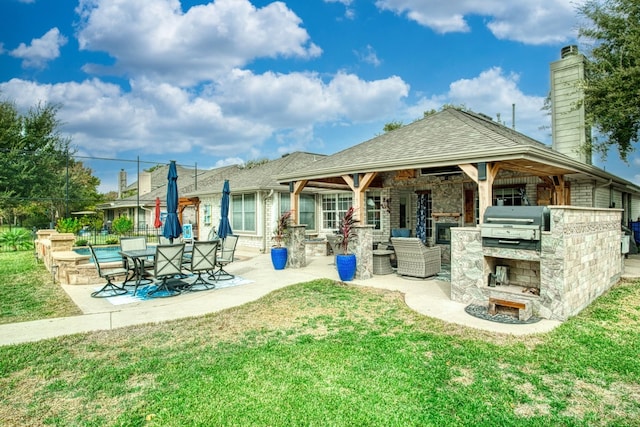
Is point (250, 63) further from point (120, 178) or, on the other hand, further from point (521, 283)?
point (120, 178)

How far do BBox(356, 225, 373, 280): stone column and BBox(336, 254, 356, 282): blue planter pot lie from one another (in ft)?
0.64

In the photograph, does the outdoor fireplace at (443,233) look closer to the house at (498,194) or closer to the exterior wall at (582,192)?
the house at (498,194)

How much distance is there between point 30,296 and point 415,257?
818 centimetres

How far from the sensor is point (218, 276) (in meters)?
8.88

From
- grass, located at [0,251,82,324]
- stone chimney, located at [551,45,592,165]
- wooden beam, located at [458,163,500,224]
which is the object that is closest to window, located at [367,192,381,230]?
stone chimney, located at [551,45,592,165]

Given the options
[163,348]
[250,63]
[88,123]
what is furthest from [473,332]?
[88,123]

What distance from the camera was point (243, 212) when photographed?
52.8 ft

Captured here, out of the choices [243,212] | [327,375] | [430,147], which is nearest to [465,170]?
[430,147]

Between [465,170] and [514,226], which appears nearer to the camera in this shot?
[514,226]

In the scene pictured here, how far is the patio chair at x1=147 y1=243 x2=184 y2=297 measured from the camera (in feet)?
22.8

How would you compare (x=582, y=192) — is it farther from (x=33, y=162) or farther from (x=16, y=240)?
(x=33, y=162)

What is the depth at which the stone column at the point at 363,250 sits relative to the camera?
8359mm

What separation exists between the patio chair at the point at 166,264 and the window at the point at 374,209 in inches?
321

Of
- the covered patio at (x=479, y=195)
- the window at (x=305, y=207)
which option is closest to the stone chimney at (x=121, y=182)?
the window at (x=305, y=207)
